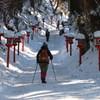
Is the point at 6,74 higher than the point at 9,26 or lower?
lower

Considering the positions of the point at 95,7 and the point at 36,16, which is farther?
the point at 36,16

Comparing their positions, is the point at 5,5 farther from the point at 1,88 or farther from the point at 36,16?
the point at 36,16

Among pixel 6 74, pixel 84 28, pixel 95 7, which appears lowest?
pixel 6 74

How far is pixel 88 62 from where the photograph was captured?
13.6 m

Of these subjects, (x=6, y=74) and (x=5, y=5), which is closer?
(x=6, y=74)

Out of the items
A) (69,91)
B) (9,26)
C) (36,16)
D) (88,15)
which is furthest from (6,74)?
(36,16)

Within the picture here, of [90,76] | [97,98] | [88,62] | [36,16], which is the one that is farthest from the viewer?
[36,16]

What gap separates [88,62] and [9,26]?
1589 cm

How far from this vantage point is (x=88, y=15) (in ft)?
50.0

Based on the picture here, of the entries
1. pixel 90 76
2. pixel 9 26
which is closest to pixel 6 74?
pixel 90 76

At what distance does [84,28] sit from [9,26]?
13368 mm

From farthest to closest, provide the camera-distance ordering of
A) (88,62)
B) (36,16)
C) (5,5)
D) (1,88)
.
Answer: (36,16) → (5,5) → (88,62) → (1,88)

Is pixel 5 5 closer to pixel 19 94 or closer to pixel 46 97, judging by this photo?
pixel 19 94

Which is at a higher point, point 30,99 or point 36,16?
point 36,16
